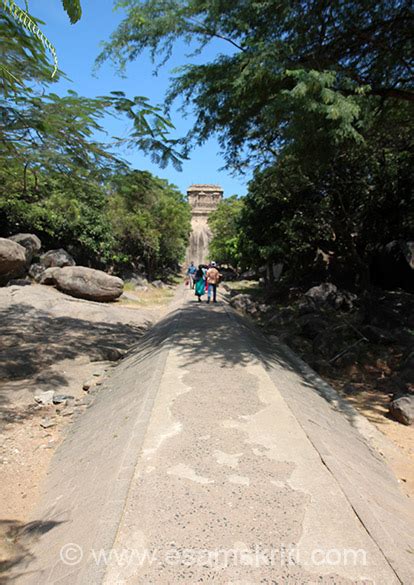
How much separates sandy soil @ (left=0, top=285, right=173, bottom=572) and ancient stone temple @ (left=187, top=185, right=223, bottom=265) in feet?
123

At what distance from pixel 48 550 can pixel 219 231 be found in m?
32.0

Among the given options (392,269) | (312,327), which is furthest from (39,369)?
(392,269)

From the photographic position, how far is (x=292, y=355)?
8492mm

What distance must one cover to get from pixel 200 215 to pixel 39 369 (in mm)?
47072

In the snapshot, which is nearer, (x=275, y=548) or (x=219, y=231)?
(x=275, y=548)

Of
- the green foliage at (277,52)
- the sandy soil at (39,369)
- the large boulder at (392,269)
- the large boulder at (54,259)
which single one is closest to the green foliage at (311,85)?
the green foliage at (277,52)

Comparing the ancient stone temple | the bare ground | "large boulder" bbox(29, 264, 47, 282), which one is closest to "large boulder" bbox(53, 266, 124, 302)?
"large boulder" bbox(29, 264, 47, 282)

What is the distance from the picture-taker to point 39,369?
6.89 metres

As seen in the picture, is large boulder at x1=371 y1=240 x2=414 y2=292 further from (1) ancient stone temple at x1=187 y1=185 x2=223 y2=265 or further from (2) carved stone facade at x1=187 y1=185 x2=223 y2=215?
(2) carved stone facade at x1=187 y1=185 x2=223 y2=215

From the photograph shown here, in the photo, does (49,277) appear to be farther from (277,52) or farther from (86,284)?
(277,52)

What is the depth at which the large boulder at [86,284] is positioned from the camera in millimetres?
15078

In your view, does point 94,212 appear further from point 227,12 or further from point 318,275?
point 227,12

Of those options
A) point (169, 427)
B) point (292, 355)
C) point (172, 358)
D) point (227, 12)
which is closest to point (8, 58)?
point (227, 12)

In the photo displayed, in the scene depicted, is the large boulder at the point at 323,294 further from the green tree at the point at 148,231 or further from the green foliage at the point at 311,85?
the green tree at the point at 148,231
